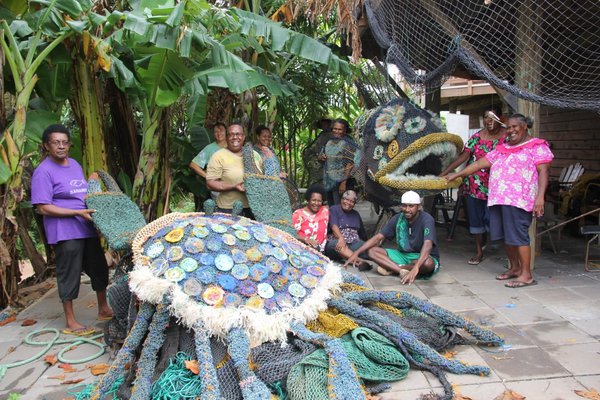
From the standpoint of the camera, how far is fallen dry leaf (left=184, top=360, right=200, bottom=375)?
273 cm

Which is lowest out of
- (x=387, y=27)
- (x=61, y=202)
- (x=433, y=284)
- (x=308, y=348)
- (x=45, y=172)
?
(x=433, y=284)

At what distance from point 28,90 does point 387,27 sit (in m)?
3.63

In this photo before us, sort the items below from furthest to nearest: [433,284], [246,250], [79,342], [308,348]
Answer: [433,284]
[79,342]
[246,250]
[308,348]

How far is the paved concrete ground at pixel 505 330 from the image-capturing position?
286 centimetres

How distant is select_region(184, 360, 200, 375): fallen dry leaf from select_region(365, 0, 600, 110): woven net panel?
322 cm

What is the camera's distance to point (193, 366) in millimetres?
2754

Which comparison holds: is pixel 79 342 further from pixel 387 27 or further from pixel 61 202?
pixel 387 27

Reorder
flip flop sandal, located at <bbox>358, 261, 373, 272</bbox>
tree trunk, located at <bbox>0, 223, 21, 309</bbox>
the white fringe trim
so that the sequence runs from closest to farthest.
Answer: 1. the white fringe trim
2. tree trunk, located at <bbox>0, 223, 21, 309</bbox>
3. flip flop sandal, located at <bbox>358, 261, 373, 272</bbox>

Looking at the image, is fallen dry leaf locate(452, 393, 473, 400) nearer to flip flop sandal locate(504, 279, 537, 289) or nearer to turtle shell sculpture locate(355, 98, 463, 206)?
flip flop sandal locate(504, 279, 537, 289)

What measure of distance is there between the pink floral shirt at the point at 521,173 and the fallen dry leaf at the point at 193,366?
10.7 ft

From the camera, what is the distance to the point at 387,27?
222 inches

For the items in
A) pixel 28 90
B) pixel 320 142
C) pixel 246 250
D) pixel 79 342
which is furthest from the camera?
pixel 320 142

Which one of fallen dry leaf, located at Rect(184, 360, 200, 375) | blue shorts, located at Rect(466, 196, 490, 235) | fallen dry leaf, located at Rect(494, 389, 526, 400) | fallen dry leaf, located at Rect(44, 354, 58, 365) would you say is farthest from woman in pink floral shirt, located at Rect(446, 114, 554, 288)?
fallen dry leaf, located at Rect(44, 354, 58, 365)

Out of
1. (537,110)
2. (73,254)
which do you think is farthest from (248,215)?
(537,110)
